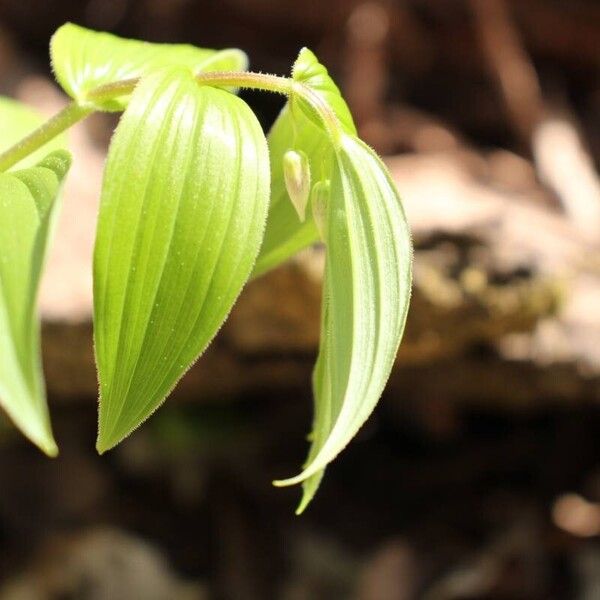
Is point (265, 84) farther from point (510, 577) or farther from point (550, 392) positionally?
point (510, 577)

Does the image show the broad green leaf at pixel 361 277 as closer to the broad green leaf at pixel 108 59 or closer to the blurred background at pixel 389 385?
the broad green leaf at pixel 108 59

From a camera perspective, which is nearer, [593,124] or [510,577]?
[510,577]

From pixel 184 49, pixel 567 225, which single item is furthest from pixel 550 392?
pixel 184 49

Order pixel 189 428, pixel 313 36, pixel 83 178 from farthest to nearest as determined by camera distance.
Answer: pixel 313 36 < pixel 189 428 < pixel 83 178

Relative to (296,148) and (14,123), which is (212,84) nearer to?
(296,148)

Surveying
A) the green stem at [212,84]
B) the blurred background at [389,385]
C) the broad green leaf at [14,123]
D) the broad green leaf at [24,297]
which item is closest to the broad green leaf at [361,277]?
the green stem at [212,84]

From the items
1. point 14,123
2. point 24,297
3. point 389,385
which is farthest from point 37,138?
point 389,385

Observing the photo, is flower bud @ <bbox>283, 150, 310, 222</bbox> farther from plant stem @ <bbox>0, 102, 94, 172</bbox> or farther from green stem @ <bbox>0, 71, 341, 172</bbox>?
plant stem @ <bbox>0, 102, 94, 172</bbox>
